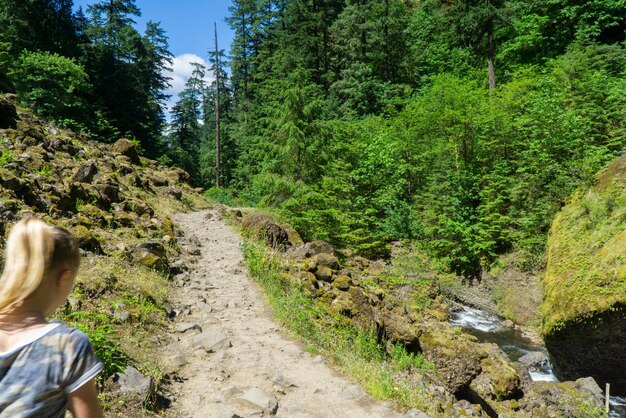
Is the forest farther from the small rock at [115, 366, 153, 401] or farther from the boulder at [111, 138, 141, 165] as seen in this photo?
the small rock at [115, 366, 153, 401]

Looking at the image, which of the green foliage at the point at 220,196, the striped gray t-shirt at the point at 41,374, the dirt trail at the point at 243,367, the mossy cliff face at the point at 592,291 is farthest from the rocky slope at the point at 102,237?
the green foliage at the point at 220,196

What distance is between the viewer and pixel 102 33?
115 ft

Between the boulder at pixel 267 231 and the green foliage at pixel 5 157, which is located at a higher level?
the green foliage at pixel 5 157

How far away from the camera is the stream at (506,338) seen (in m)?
10.3

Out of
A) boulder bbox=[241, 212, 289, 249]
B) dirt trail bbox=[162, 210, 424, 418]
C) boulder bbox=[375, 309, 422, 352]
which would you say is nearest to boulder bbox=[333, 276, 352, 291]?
boulder bbox=[375, 309, 422, 352]

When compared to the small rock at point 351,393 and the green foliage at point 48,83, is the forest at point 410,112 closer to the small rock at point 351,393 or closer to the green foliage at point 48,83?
the green foliage at point 48,83

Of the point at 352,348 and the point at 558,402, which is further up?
the point at 352,348

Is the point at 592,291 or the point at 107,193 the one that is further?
the point at 107,193

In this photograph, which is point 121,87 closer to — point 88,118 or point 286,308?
point 88,118

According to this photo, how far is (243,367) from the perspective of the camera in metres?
5.75

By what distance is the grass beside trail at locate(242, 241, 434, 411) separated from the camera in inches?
214

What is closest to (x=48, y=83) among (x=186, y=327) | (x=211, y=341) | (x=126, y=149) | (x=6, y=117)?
(x=126, y=149)

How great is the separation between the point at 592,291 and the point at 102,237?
1213cm

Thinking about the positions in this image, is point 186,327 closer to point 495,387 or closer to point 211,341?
point 211,341
